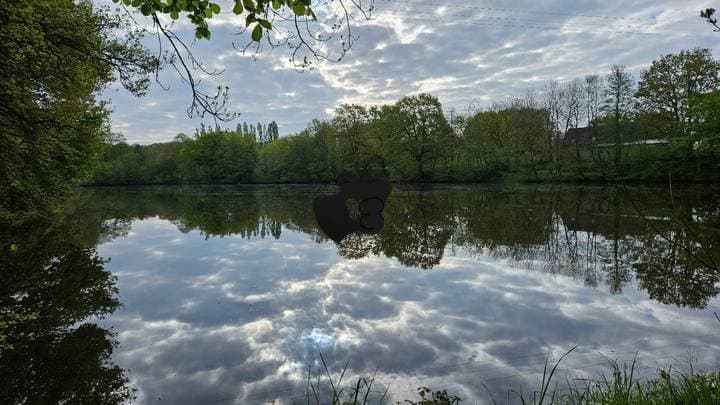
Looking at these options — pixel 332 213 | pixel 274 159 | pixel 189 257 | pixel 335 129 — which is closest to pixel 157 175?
pixel 274 159

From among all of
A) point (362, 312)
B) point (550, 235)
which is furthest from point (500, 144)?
point (362, 312)

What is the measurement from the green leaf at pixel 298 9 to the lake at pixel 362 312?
7.70 feet

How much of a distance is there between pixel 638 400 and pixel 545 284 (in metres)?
6.13

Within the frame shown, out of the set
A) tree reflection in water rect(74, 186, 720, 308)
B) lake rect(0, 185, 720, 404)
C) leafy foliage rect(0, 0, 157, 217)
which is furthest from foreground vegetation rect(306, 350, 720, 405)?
leafy foliage rect(0, 0, 157, 217)

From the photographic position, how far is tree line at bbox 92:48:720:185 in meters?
33.1

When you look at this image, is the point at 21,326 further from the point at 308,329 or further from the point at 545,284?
the point at 545,284

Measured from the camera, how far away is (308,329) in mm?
6770

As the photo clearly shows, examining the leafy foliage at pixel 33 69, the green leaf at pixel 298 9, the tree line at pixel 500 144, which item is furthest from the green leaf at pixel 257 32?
the tree line at pixel 500 144

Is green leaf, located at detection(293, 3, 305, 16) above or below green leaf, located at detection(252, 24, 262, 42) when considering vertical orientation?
above

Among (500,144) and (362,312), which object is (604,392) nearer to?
(362,312)

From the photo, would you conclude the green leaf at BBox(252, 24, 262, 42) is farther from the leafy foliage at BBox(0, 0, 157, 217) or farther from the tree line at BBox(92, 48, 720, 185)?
the tree line at BBox(92, 48, 720, 185)

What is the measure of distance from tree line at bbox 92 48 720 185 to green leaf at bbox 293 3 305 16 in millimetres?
17161

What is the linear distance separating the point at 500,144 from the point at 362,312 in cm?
4923

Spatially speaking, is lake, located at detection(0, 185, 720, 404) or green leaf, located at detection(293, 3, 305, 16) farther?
lake, located at detection(0, 185, 720, 404)
